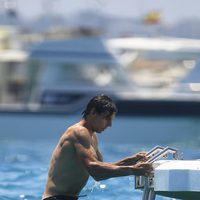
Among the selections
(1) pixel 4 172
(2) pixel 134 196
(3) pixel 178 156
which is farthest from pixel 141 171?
(1) pixel 4 172

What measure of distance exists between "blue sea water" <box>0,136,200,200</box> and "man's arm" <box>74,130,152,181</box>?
9.68 feet

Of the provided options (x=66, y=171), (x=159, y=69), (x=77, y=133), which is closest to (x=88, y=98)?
(x=159, y=69)

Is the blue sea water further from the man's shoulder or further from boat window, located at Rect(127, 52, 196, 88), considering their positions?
boat window, located at Rect(127, 52, 196, 88)

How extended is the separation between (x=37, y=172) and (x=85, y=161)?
7049mm

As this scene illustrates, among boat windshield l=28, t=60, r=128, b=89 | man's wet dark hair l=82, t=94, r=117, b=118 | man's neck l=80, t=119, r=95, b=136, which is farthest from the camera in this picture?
boat windshield l=28, t=60, r=128, b=89

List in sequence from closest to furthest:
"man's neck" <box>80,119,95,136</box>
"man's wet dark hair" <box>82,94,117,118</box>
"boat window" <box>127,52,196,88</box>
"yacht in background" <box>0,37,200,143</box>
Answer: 1. "man's wet dark hair" <box>82,94,117,118</box>
2. "man's neck" <box>80,119,95,136</box>
3. "yacht in background" <box>0,37,200,143</box>
4. "boat window" <box>127,52,196,88</box>

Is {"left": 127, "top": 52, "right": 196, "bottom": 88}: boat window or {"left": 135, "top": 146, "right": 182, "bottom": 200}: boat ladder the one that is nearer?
{"left": 135, "top": 146, "right": 182, "bottom": 200}: boat ladder

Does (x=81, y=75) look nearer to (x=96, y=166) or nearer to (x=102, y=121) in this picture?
(x=102, y=121)

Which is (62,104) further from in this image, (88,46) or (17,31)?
(17,31)

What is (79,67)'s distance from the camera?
72.4 feet

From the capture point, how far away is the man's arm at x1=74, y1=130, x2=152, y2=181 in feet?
22.7

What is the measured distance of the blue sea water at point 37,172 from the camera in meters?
11.1

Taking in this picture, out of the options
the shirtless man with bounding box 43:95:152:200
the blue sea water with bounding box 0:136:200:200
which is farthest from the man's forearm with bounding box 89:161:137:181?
the blue sea water with bounding box 0:136:200:200

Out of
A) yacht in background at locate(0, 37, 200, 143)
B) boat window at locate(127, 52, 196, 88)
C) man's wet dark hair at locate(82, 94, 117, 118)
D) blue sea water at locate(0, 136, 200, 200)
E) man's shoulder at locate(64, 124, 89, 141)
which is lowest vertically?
man's shoulder at locate(64, 124, 89, 141)
